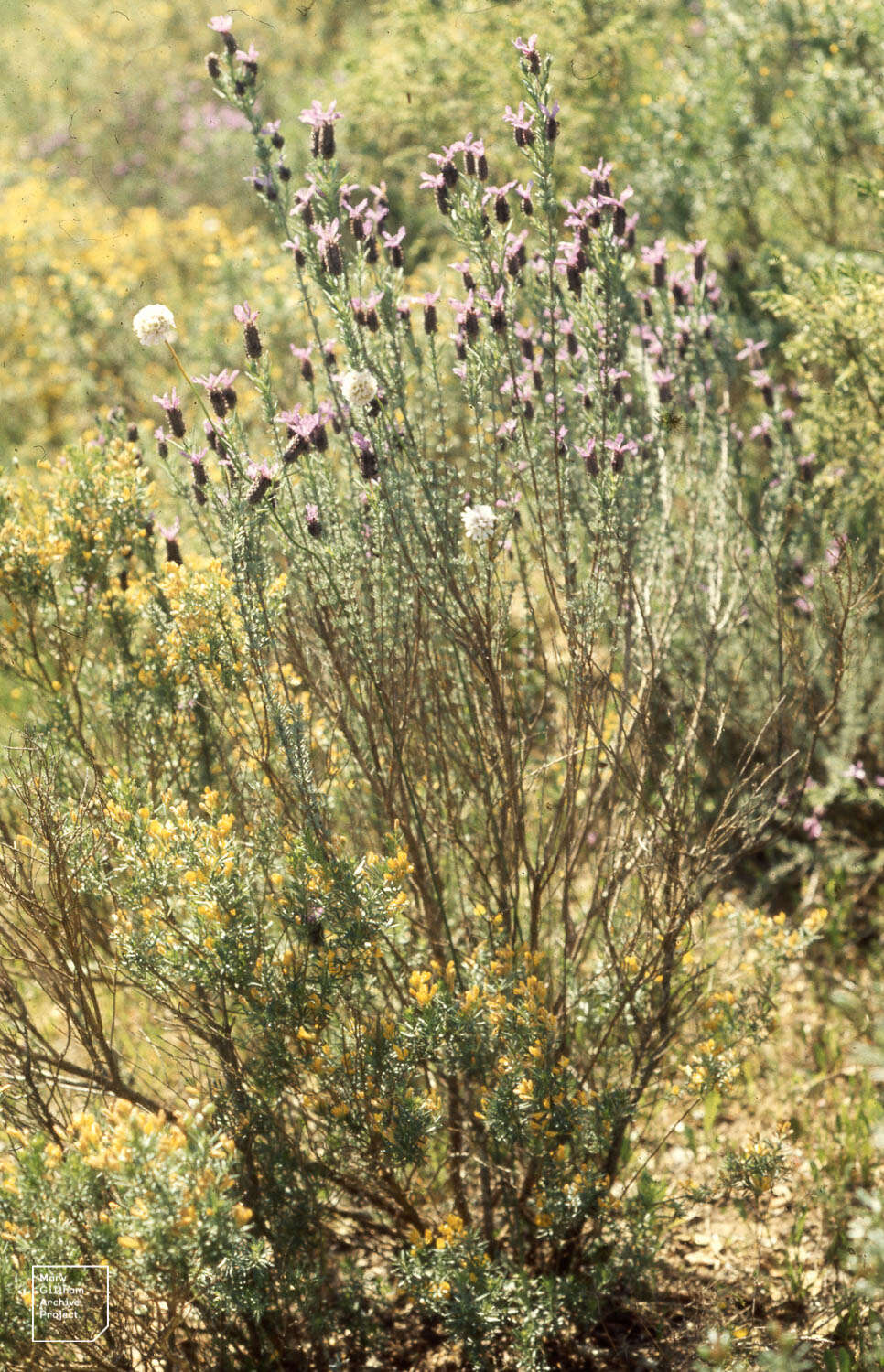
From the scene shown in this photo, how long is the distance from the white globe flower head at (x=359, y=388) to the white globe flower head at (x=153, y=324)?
1.86ft

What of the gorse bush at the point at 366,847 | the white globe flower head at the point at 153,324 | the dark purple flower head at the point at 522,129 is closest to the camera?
the gorse bush at the point at 366,847

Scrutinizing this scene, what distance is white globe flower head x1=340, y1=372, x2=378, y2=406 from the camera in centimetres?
243

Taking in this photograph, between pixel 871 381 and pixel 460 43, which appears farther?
pixel 460 43

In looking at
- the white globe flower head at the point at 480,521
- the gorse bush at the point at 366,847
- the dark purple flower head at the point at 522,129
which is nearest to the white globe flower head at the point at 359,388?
the gorse bush at the point at 366,847

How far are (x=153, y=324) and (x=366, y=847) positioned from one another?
1.40 m

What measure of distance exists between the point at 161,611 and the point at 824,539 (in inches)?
90.2

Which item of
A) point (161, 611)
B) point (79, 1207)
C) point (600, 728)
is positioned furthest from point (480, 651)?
point (79, 1207)

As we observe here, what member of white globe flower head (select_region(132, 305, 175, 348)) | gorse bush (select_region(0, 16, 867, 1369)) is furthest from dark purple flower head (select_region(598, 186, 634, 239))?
white globe flower head (select_region(132, 305, 175, 348))

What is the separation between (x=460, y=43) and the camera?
655 centimetres

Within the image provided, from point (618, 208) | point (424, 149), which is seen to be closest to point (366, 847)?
point (618, 208)

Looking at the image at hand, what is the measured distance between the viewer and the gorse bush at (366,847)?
2.38 m

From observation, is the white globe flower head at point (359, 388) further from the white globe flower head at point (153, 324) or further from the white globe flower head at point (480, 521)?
the white globe flower head at point (153, 324)

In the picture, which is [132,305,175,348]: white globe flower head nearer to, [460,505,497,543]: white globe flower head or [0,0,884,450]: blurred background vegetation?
[460,505,497,543]: white globe flower head

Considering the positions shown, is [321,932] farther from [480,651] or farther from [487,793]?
[480,651]
